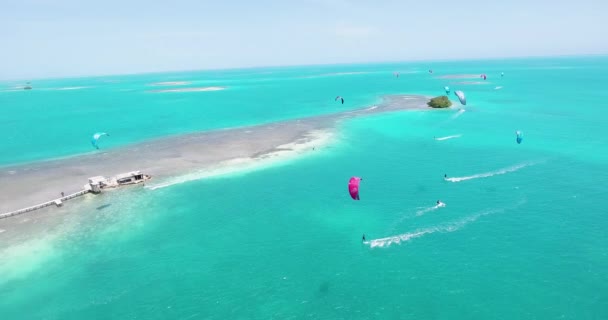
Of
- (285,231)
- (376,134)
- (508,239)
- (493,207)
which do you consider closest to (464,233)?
(508,239)

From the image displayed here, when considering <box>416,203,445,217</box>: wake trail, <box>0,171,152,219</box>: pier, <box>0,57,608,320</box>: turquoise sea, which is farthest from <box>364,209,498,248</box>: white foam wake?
<box>0,171,152,219</box>: pier

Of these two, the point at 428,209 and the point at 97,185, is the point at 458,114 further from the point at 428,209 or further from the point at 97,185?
the point at 97,185

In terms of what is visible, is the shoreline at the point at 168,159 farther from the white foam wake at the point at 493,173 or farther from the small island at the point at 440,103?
the small island at the point at 440,103

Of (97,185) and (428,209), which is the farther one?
(97,185)

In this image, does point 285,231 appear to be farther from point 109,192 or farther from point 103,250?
point 109,192

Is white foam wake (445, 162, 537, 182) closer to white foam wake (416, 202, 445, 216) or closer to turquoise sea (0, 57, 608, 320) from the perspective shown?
turquoise sea (0, 57, 608, 320)

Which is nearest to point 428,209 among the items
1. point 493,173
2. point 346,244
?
point 346,244

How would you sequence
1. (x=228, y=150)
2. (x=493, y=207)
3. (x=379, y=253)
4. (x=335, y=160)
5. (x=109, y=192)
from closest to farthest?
1. (x=379, y=253)
2. (x=493, y=207)
3. (x=109, y=192)
4. (x=335, y=160)
5. (x=228, y=150)

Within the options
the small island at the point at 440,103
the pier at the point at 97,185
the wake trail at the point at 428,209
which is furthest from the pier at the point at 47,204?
the small island at the point at 440,103
